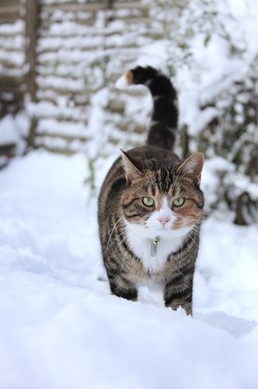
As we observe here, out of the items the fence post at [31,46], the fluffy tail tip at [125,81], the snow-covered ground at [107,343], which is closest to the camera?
the snow-covered ground at [107,343]

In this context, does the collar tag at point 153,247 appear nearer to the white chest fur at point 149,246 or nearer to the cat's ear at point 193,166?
the white chest fur at point 149,246

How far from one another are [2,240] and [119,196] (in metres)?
1.14

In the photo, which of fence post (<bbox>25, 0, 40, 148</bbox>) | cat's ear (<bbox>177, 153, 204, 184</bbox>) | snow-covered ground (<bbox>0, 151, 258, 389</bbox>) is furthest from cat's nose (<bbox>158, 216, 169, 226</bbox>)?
fence post (<bbox>25, 0, 40, 148</bbox>)

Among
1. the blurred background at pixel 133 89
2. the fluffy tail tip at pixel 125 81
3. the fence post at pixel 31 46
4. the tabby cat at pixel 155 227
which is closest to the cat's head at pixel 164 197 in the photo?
the tabby cat at pixel 155 227

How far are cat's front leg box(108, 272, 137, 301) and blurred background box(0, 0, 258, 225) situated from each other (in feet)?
6.27

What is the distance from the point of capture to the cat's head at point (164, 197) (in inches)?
84.0

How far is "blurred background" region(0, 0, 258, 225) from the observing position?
4.11 metres

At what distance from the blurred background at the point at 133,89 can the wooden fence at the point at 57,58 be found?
1cm

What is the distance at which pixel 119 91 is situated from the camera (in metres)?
5.88

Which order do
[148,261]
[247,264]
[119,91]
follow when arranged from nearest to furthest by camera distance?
[148,261] → [247,264] → [119,91]

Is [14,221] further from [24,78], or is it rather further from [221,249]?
[24,78]

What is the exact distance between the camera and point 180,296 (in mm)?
2389

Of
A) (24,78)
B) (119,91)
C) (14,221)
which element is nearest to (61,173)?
(119,91)

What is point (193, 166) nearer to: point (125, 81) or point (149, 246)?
point (149, 246)
